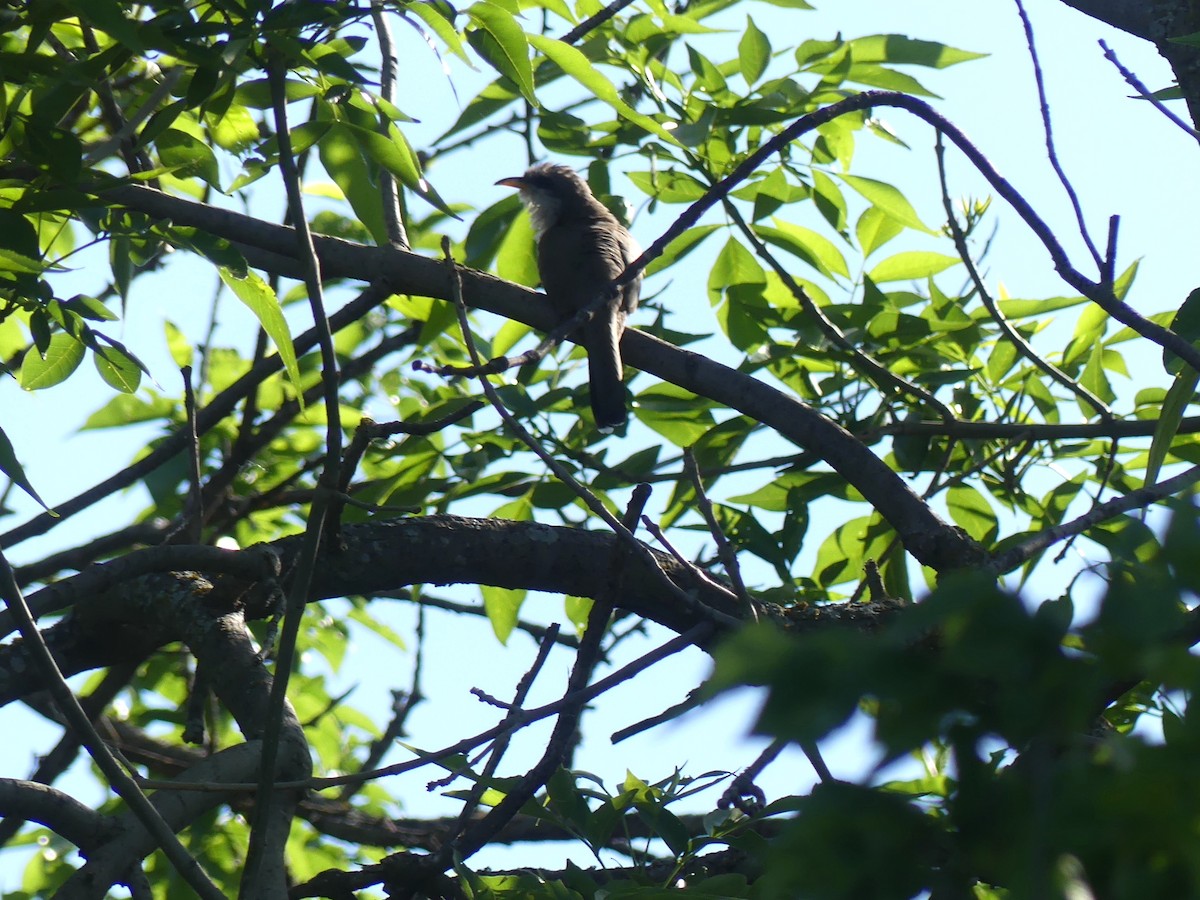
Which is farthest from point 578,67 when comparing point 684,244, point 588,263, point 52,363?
point 588,263

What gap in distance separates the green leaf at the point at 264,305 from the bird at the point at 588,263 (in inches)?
26.6

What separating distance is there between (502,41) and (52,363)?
1.15m

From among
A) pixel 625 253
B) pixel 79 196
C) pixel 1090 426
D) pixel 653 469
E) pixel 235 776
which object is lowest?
pixel 235 776

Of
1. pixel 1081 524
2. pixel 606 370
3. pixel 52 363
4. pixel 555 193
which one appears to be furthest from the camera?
pixel 555 193

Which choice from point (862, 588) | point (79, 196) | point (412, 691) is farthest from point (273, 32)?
point (862, 588)

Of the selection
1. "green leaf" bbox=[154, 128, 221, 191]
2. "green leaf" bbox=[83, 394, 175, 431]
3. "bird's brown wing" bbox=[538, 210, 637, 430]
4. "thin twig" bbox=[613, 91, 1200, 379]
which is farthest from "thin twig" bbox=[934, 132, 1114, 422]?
"green leaf" bbox=[83, 394, 175, 431]

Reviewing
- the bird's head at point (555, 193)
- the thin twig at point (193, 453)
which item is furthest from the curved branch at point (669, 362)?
the bird's head at point (555, 193)

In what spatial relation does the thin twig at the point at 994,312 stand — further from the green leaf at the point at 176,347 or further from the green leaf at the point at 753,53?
the green leaf at the point at 176,347

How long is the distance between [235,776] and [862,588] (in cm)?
174

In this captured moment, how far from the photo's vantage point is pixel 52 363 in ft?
8.25

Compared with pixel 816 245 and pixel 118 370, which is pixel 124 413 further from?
pixel 816 245

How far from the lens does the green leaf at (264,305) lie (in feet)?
7.95

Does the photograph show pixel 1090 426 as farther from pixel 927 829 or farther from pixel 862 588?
pixel 927 829

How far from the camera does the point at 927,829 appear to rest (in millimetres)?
845
